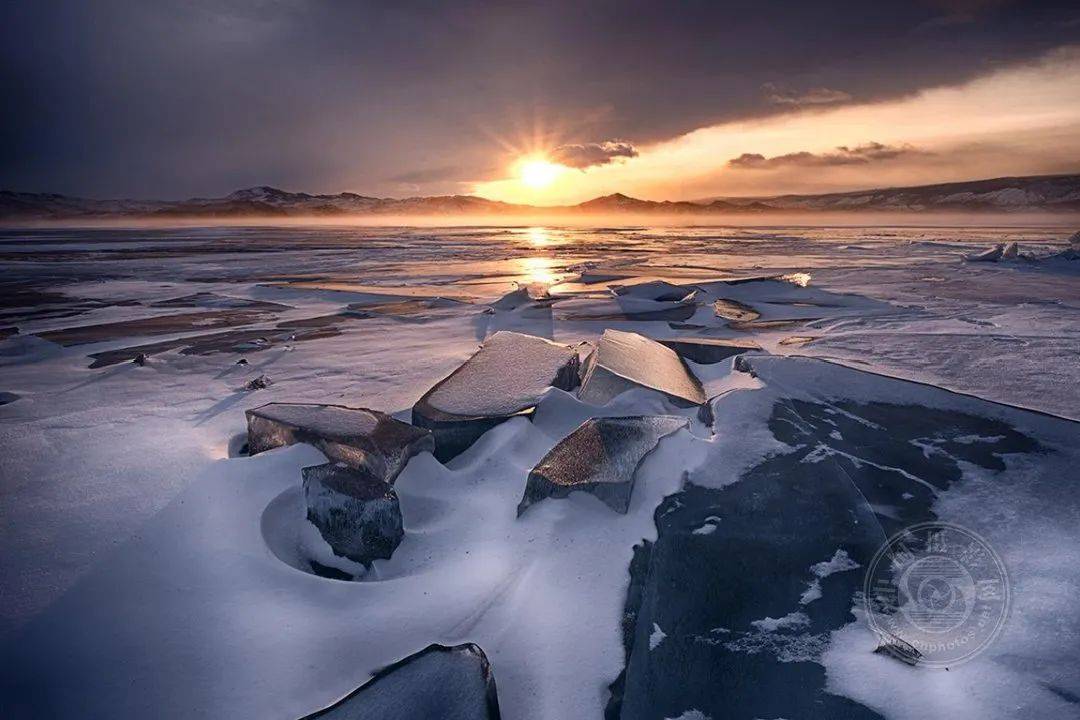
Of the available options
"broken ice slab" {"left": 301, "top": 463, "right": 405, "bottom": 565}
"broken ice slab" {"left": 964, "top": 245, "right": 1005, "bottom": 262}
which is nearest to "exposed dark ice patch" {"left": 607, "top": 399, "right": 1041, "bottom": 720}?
"broken ice slab" {"left": 301, "top": 463, "right": 405, "bottom": 565}

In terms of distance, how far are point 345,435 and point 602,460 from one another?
3.65 ft

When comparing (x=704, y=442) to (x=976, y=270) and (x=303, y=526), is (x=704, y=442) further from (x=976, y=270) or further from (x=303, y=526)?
(x=976, y=270)

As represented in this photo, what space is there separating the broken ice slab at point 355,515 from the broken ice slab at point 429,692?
54 cm

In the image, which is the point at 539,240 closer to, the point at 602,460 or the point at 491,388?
the point at 491,388

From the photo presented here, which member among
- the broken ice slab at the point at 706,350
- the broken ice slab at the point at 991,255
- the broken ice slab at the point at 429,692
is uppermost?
the broken ice slab at the point at 991,255

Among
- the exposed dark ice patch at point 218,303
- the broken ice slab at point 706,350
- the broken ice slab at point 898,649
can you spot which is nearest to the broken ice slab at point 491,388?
the broken ice slab at point 706,350

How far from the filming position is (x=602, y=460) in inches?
83.3

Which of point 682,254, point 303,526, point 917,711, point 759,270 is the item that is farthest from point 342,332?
point 682,254

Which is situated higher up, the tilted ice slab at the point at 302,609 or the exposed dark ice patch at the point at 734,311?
the exposed dark ice patch at the point at 734,311

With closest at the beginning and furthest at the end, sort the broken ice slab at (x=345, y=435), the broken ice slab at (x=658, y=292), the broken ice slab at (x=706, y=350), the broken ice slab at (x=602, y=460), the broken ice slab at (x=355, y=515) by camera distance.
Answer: the broken ice slab at (x=355, y=515)
the broken ice slab at (x=602, y=460)
the broken ice slab at (x=345, y=435)
the broken ice slab at (x=706, y=350)
the broken ice slab at (x=658, y=292)

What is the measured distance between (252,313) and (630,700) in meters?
6.61

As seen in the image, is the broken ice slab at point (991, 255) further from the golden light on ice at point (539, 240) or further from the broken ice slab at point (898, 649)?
the golden light on ice at point (539, 240)

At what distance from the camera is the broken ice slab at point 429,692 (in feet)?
4.07

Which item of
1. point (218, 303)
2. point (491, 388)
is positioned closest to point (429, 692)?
point (491, 388)
